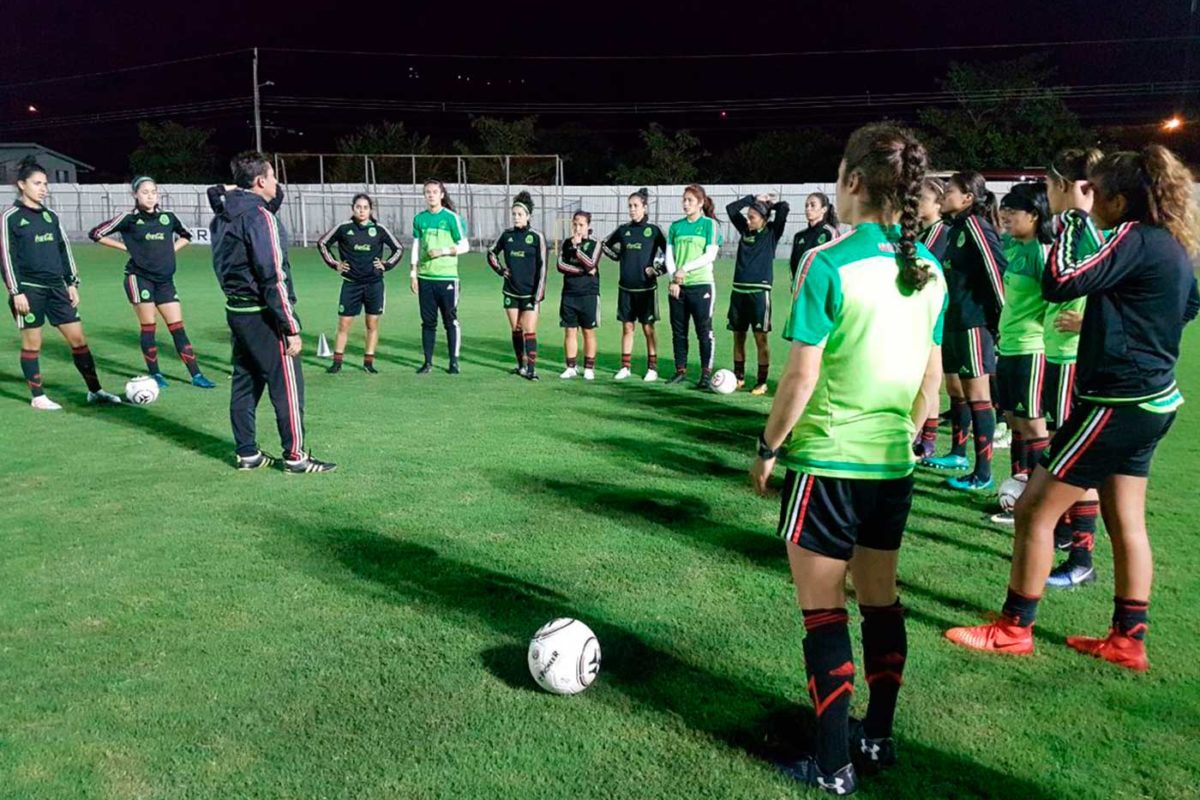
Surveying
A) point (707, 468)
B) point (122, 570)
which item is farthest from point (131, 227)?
point (707, 468)

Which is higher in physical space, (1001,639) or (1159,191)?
(1159,191)

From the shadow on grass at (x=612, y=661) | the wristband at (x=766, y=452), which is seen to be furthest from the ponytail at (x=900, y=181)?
the shadow on grass at (x=612, y=661)

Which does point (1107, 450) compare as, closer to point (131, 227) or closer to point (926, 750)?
point (926, 750)

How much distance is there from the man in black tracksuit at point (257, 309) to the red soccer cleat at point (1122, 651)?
5.30 metres

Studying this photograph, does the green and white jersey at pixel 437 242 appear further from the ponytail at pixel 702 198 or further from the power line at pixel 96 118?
the power line at pixel 96 118

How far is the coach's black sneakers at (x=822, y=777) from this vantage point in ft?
10.2

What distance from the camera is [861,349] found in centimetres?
292

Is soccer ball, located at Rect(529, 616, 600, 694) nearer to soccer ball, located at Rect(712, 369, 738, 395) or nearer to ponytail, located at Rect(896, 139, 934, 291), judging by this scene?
ponytail, located at Rect(896, 139, 934, 291)

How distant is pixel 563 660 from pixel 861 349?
1.75 metres

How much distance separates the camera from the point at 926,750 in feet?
11.3

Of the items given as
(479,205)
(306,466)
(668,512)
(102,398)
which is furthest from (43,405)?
(479,205)

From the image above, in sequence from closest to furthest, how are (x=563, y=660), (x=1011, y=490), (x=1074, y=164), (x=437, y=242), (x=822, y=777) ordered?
(x=822, y=777) → (x=563, y=660) → (x=1074, y=164) → (x=1011, y=490) → (x=437, y=242)

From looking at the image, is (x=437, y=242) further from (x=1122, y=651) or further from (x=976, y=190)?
(x=1122, y=651)

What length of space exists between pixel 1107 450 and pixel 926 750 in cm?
143
